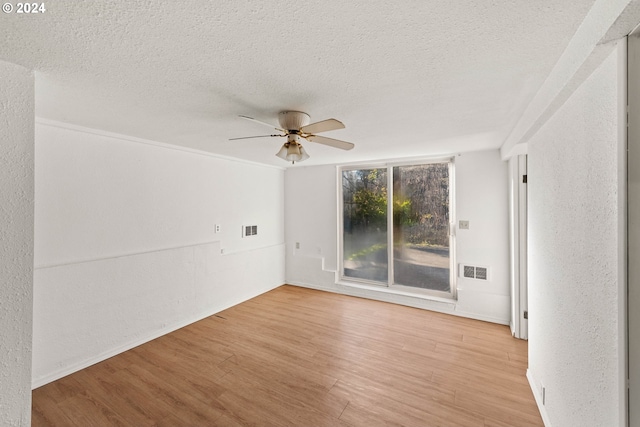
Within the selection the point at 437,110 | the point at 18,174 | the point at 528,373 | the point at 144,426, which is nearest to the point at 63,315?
the point at 144,426

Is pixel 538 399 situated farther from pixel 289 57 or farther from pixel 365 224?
pixel 365 224

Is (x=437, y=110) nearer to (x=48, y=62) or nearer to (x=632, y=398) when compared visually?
(x=632, y=398)

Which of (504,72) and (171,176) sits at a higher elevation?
(504,72)

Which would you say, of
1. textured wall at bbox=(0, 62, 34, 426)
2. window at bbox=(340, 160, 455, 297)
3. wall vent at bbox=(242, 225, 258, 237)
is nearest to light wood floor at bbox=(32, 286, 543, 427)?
textured wall at bbox=(0, 62, 34, 426)

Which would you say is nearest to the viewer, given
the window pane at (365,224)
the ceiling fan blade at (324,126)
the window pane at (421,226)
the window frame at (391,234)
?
the ceiling fan blade at (324,126)

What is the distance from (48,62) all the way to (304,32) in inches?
52.6

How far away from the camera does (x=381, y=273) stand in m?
4.61

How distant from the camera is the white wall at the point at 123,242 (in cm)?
238

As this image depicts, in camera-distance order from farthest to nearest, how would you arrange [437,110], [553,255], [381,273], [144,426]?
[381,273]
[437,110]
[144,426]
[553,255]

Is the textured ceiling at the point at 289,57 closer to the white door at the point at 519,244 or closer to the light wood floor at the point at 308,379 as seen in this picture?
the white door at the point at 519,244

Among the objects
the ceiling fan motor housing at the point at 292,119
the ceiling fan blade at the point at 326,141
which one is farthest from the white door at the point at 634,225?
the ceiling fan motor housing at the point at 292,119

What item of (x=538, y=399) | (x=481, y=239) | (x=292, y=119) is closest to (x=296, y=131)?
(x=292, y=119)

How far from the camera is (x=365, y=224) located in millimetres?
4719

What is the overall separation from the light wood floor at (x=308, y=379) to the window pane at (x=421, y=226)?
0.83 m
